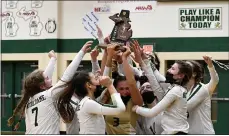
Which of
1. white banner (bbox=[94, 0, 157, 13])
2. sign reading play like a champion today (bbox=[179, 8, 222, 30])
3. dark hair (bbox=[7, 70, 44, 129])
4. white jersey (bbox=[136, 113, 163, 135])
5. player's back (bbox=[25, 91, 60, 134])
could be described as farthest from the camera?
white banner (bbox=[94, 0, 157, 13])

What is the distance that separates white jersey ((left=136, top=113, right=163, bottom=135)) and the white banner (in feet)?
19.0

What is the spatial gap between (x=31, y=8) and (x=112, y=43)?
22.5 feet

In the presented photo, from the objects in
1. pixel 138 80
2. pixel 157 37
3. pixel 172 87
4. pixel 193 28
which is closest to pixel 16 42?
pixel 157 37

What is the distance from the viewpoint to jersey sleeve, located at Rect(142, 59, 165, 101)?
162 inches

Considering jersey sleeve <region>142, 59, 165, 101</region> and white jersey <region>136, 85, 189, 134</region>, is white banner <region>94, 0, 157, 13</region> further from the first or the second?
white jersey <region>136, 85, 189, 134</region>

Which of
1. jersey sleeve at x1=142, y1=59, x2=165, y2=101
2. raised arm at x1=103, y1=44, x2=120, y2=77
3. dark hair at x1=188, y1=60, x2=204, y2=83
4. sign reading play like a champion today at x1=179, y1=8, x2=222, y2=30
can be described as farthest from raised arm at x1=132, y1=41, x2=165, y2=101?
sign reading play like a champion today at x1=179, y1=8, x2=222, y2=30

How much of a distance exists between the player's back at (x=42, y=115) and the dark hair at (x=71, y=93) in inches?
2.7

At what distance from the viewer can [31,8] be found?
35.0ft

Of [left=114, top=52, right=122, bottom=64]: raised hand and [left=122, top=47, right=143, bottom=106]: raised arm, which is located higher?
[left=114, top=52, right=122, bottom=64]: raised hand

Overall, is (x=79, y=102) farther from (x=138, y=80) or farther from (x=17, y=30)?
(x=17, y=30)

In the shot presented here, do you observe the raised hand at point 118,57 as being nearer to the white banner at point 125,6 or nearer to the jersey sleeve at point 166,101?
the jersey sleeve at point 166,101

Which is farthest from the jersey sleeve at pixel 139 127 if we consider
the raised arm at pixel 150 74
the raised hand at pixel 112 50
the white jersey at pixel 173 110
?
the raised hand at pixel 112 50

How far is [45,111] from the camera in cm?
391

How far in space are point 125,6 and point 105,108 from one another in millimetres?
6733
